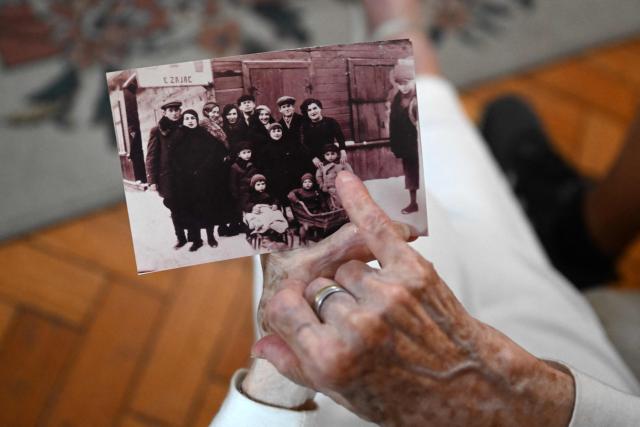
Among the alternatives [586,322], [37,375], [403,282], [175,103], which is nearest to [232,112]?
[175,103]

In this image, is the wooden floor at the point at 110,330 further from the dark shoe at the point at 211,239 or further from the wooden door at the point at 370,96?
the wooden door at the point at 370,96

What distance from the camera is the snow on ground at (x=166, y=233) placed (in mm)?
557

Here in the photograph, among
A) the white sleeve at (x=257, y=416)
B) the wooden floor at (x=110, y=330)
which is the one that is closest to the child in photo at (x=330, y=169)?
the white sleeve at (x=257, y=416)

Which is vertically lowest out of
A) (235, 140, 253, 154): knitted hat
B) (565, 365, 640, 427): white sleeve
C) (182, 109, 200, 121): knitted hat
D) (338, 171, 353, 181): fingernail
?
(565, 365, 640, 427): white sleeve

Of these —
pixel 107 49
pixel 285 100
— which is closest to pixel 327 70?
pixel 285 100

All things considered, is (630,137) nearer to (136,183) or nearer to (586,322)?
(586,322)

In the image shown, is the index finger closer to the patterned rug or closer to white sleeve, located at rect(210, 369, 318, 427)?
white sleeve, located at rect(210, 369, 318, 427)

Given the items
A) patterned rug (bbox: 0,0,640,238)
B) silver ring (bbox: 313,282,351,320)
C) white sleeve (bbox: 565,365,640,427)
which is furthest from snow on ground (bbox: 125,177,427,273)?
patterned rug (bbox: 0,0,640,238)

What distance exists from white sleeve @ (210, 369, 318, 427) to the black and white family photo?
0.54ft

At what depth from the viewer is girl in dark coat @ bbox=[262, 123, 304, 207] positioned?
Answer: 0.57 m

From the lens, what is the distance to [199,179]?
0.56 meters

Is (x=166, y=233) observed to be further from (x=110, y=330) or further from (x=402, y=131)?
(x=110, y=330)

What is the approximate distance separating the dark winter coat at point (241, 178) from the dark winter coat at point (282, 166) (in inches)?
0.6

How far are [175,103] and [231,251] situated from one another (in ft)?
0.55
